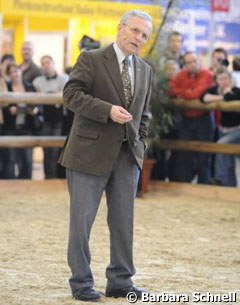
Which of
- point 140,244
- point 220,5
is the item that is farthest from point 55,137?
point 220,5

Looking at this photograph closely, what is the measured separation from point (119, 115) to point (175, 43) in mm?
6719

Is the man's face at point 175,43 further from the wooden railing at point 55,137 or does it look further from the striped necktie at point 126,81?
the striped necktie at point 126,81

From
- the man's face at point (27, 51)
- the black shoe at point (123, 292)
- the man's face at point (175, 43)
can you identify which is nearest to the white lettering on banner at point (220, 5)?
the man's face at point (175, 43)

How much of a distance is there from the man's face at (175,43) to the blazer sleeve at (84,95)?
20.8 feet

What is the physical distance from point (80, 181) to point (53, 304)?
29.7 inches

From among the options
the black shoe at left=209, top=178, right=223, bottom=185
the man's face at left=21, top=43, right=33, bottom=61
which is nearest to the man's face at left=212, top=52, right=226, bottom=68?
the black shoe at left=209, top=178, right=223, bottom=185

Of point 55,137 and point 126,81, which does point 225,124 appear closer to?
point 55,137

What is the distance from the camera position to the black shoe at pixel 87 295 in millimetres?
5020

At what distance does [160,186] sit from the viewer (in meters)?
10.9

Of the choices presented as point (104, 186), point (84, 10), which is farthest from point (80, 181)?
point (84, 10)

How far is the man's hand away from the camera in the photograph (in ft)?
15.7

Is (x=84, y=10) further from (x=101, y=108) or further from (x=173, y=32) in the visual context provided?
(x=101, y=108)

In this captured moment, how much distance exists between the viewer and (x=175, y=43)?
11344 millimetres

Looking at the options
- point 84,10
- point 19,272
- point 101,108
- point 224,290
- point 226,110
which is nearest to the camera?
point 101,108
